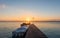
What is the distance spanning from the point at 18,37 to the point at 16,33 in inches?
48.5

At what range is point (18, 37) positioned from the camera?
38812 millimetres

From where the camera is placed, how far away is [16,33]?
38.2 meters

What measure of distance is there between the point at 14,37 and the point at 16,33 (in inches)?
64.6

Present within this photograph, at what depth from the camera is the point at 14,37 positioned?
3934 centimetres

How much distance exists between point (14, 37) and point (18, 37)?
1.13 meters
